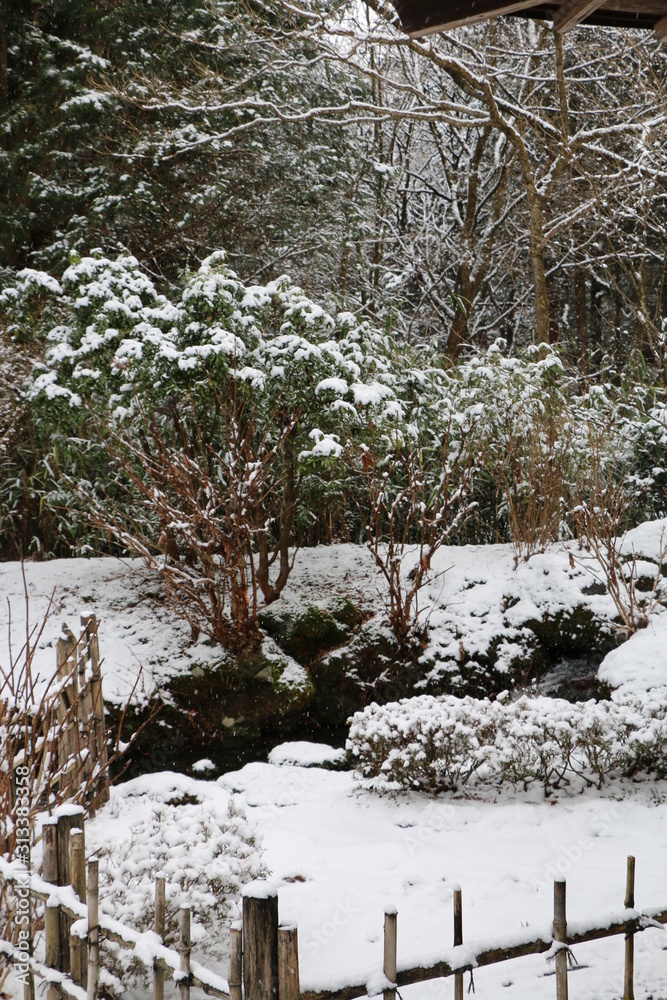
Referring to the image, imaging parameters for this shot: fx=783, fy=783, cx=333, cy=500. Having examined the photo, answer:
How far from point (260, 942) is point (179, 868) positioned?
3.73 feet

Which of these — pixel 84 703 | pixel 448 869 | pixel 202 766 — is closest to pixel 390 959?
pixel 448 869

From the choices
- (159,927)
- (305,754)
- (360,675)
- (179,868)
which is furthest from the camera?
(360,675)

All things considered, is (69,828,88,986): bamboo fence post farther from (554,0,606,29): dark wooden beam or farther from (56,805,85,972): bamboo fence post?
(554,0,606,29): dark wooden beam

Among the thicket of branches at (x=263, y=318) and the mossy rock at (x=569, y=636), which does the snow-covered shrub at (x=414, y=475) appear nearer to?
the thicket of branches at (x=263, y=318)

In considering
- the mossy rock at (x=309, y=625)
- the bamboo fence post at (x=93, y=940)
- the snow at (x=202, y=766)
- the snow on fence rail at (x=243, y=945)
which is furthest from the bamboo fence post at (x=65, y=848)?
the mossy rock at (x=309, y=625)

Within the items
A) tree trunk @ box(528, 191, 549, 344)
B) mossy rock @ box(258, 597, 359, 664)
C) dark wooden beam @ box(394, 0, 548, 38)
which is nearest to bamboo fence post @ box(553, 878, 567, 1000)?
dark wooden beam @ box(394, 0, 548, 38)

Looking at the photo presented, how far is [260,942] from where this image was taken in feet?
5.25

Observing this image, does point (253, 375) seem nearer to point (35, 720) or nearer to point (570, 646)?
point (570, 646)

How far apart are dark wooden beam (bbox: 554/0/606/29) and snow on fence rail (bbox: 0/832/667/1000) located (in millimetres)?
2395

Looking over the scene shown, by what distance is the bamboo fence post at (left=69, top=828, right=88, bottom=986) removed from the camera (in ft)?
6.65

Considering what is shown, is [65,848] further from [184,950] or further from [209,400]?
[209,400]

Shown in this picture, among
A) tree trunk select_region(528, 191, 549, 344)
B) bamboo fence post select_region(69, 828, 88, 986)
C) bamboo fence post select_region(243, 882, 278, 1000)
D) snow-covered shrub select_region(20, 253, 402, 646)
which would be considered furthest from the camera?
tree trunk select_region(528, 191, 549, 344)

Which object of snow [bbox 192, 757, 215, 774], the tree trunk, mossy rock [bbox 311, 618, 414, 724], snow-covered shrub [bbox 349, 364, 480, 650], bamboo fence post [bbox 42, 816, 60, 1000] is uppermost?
the tree trunk

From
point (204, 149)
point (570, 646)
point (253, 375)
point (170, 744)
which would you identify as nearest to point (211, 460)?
point (253, 375)
